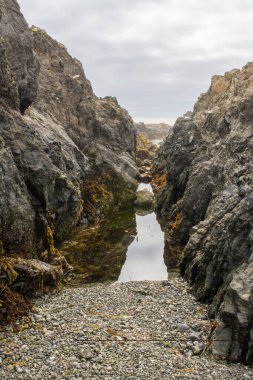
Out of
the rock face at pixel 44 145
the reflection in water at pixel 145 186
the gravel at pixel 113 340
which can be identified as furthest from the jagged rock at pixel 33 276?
the reflection in water at pixel 145 186

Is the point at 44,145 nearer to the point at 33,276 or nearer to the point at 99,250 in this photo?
the point at 99,250

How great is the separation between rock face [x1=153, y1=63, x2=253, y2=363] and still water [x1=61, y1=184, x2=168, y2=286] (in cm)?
240

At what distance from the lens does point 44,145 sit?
39156 mm

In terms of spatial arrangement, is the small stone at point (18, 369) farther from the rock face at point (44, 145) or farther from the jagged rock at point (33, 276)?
the rock face at point (44, 145)

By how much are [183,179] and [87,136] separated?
64.1 feet

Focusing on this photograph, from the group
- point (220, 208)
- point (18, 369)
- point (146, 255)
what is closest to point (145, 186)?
point (146, 255)

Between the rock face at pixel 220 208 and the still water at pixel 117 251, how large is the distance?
2396mm

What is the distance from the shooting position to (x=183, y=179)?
52.8 m

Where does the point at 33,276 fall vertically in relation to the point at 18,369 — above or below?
above

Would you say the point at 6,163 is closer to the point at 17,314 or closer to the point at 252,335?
the point at 17,314

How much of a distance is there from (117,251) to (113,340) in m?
20.2

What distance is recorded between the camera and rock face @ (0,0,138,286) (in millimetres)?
30203

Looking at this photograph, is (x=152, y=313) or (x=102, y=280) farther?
(x=102, y=280)

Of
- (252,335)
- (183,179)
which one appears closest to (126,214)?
(183,179)
